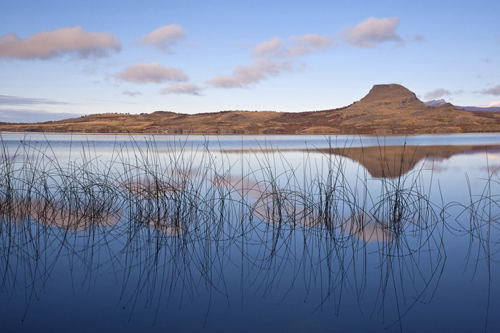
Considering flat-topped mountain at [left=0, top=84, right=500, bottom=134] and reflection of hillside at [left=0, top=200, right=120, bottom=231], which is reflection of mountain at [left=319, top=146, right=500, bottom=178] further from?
flat-topped mountain at [left=0, top=84, right=500, bottom=134]

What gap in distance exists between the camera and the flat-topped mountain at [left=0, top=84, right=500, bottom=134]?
59438mm

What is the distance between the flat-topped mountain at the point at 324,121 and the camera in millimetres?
59438

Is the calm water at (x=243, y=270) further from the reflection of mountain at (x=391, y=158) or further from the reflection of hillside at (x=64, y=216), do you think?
the reflection of mountain at (x=391, y=158)

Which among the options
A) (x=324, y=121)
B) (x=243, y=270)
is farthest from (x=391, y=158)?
(x=324, y=121)

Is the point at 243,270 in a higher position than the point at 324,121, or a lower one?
lower

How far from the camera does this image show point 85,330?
315 cm

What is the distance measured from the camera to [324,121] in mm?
74062

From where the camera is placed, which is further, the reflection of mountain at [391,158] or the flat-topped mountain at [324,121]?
the flat-topped mountain at [324,121]

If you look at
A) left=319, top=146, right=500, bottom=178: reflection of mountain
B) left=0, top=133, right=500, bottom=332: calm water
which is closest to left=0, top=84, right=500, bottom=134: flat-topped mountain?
left=319, top=146, right=500, bottom=178: reflection of mountain

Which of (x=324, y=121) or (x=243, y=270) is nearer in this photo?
(x=243, y=270)

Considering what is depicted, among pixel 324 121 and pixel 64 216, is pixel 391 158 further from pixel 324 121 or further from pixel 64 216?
pixel 324 121

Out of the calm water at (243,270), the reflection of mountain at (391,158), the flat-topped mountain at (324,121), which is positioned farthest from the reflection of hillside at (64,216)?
the flat-topped mountain at (324,121)

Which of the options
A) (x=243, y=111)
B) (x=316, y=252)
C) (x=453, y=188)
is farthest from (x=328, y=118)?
(x=316, y=252)

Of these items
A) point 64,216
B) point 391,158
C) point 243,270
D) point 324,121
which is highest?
point 324,121
